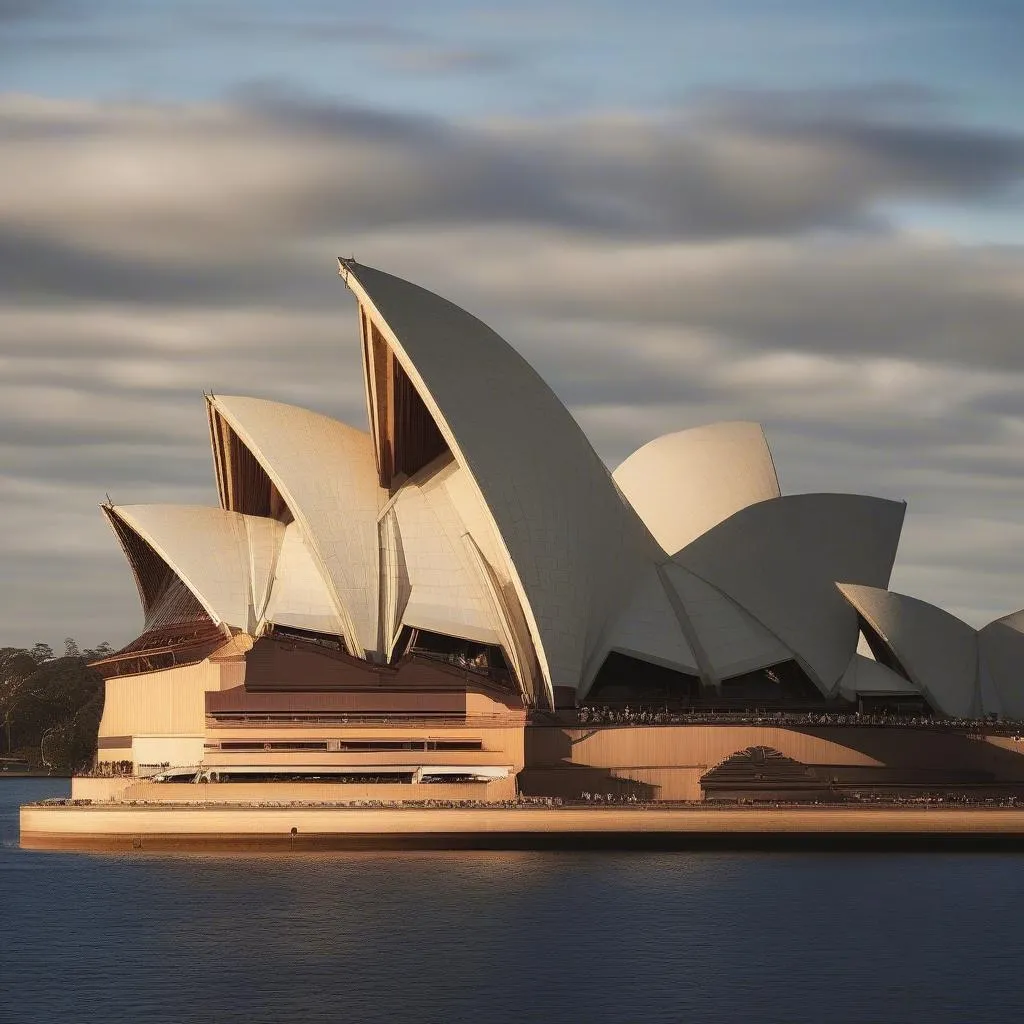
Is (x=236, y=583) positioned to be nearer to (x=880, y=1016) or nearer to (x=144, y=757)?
(x=144, y=757)

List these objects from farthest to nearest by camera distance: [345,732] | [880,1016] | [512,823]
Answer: [345,732] < [512,823] < [880,1016]

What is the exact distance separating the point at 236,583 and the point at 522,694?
1353cm

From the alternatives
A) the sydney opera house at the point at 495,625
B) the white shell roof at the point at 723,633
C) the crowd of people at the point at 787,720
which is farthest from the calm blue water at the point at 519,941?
the white shell roof at the point at 723,633

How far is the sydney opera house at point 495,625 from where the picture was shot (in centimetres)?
6656

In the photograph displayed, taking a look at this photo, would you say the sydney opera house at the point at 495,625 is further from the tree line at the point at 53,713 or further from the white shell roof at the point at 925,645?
the tree line at the point at 53,713

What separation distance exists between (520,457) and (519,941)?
28955 mm

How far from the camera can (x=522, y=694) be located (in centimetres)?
6844

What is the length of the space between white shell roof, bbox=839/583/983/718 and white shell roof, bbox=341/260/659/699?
392 inches

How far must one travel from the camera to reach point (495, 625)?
69.8 m

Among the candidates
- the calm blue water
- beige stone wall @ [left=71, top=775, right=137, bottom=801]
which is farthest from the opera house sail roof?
the calm blue water

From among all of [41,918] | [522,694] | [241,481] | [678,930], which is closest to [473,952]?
[678,930]

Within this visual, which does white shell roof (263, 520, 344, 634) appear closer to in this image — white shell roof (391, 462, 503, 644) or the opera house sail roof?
the opera house sail roof

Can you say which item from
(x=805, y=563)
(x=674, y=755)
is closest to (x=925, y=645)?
(x=805, y=563)

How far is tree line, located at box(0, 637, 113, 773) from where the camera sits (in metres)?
137
